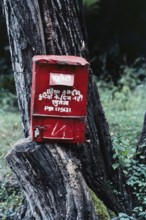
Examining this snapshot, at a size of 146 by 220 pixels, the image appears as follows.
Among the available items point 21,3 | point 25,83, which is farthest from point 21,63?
point 21,3

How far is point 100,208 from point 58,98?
1.05m

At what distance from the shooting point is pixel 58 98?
3.89m

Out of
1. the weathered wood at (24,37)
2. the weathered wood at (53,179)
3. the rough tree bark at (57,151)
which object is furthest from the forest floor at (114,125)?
the weathered wood at (24,37)

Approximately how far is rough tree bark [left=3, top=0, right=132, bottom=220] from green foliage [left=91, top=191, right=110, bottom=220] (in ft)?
Result: 0.55

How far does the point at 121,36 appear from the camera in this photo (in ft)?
43.8

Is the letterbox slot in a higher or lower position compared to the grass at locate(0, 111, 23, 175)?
higher

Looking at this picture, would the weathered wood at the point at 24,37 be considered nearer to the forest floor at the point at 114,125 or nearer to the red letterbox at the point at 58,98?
the red letterbox at the point at 58,98

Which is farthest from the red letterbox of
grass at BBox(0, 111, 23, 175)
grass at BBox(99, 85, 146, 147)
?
grass at BBox(99, 85, 146, 147)

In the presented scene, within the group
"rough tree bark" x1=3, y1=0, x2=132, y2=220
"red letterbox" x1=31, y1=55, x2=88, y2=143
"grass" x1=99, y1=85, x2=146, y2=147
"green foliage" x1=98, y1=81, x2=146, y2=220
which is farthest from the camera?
"grass" x1=99, y1=85, x2=146, y2=147

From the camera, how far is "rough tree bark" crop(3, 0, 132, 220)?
13.0 feet

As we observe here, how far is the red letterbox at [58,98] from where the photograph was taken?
385 centimetres

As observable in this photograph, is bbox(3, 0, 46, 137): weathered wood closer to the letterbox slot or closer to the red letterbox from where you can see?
the red letterbox

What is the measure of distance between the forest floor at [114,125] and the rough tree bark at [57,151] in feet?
1.02

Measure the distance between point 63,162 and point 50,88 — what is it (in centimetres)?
58
